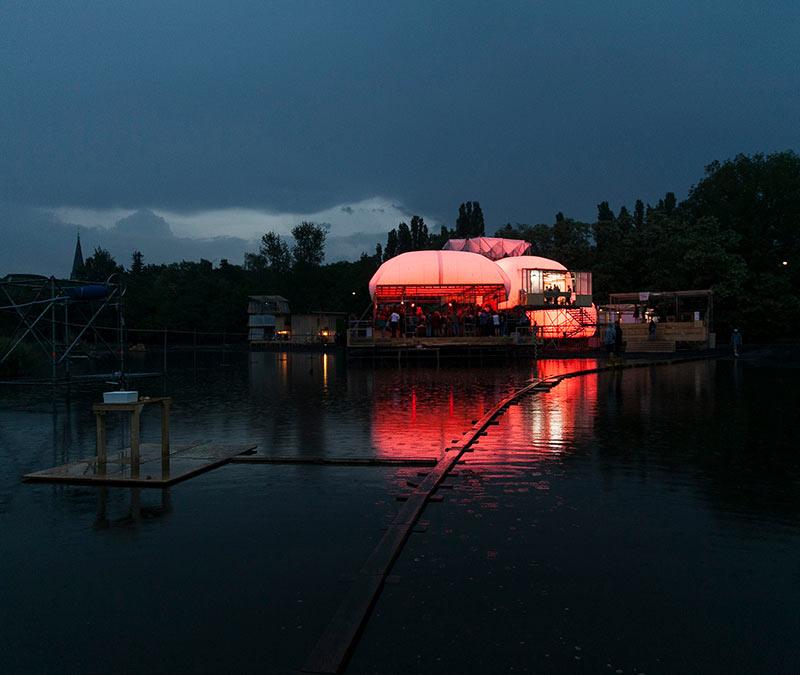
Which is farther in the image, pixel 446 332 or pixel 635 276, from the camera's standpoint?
pixel 635 276

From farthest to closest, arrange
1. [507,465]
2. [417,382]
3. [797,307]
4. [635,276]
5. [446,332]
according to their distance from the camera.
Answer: [635,276]
[797,307]
[446,332]
[417,382]
[507,465]

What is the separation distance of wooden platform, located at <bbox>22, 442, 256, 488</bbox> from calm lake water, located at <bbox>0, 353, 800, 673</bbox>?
21 centimetres

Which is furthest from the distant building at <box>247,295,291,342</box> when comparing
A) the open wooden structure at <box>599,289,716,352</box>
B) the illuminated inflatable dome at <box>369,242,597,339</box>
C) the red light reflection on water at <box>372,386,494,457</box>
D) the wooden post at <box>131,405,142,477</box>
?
the wooden post at <box>131,405,142,477</box>

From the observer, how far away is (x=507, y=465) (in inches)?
341

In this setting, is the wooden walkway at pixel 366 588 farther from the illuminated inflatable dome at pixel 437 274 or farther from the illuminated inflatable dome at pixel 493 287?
the illuminated inflatable dome at pixel 493 287

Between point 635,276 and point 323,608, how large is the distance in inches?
2313

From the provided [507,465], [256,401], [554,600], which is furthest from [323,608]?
[256,401]

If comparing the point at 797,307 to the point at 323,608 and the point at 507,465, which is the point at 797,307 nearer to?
the point at 507,465

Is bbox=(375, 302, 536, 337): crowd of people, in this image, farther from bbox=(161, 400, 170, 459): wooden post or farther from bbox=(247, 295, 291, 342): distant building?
bbox=(247, 295, 291, 342): distant building

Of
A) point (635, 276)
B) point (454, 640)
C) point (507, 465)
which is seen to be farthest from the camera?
point (635, 276)

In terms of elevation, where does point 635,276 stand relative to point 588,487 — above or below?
above

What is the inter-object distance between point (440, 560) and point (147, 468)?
460 centimetres

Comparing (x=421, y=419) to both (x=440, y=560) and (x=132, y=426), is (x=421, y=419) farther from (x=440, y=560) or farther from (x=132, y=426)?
(x=440, y=560)

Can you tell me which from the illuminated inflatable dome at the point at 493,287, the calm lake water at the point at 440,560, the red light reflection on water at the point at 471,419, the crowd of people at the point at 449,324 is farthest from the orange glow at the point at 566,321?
the calm lake water at the point at 440,560
